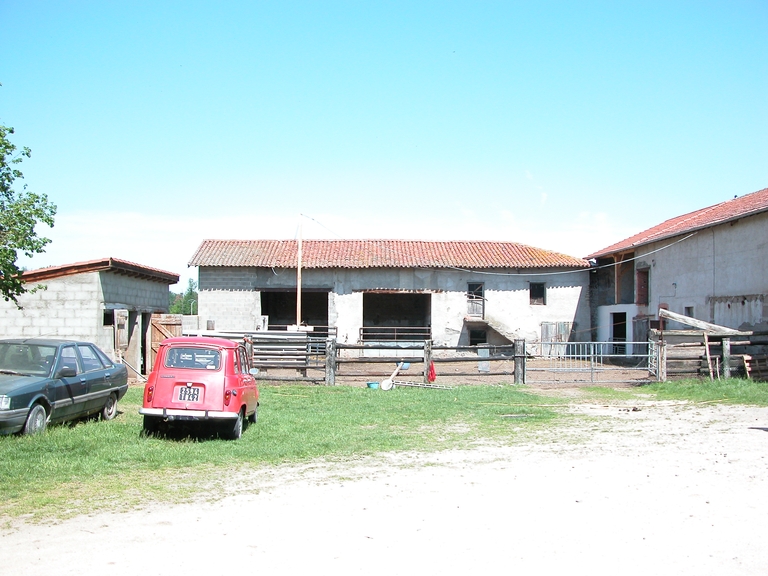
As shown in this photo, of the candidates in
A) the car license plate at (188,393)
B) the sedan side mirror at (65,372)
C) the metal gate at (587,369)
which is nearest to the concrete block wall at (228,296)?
the metal gate at (587,369)

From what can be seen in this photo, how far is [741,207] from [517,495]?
72.1ft

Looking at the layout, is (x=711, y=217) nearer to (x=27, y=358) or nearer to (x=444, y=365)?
(x=444, y=365)

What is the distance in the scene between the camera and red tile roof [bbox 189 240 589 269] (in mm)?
34906

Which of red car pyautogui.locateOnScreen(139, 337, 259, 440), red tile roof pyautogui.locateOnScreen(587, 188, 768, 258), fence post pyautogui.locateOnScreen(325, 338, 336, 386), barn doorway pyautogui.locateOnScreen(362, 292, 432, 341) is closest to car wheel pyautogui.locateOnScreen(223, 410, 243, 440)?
red car pyautogui.locateOnScreen(139, 337, 259, 440)

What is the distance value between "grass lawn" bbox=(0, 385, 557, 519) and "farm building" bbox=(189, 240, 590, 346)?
1882 centimetres

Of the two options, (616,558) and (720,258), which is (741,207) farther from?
(616,558)

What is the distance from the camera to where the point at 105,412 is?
12.5 m

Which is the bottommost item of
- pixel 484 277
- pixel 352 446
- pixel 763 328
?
pixel 352 446

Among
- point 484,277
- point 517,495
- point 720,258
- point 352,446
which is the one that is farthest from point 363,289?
point 517,495

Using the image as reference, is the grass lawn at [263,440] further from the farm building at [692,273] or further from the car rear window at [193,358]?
the farm building at [692,273]

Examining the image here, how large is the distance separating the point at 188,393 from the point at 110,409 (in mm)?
3506

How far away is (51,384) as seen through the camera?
10430mm

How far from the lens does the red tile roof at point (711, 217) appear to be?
77.0 feet

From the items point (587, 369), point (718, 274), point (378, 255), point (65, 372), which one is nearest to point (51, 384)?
point (65, 372)
